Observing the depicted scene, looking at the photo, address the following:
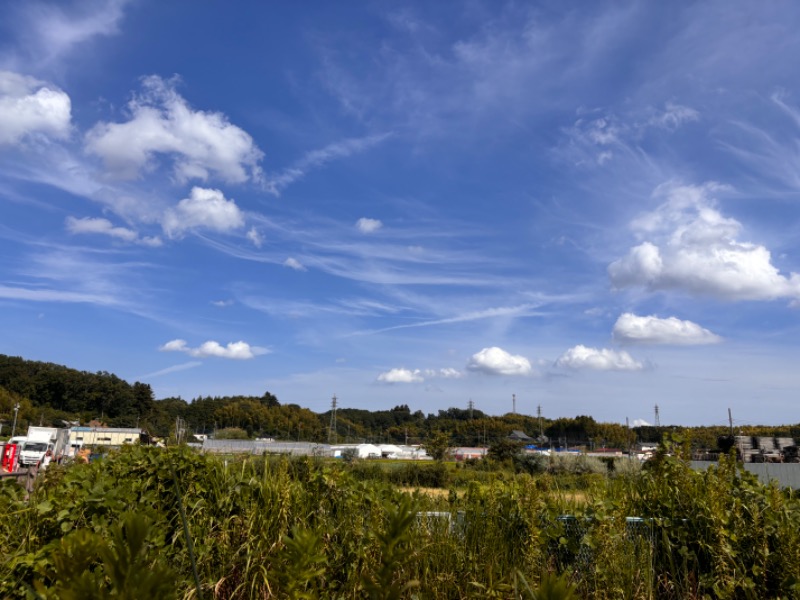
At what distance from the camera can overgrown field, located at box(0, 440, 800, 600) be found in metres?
3.13

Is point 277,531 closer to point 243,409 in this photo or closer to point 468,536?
point 468,536

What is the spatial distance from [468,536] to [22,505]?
2818 mm

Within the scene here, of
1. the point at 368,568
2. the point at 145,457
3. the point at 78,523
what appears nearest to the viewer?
the point at 368,568

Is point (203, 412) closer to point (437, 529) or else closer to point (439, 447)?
point (439, 447)

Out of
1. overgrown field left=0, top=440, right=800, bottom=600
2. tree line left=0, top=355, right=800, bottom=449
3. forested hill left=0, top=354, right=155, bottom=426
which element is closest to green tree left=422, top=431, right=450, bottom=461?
overgrown field left=0, top=440, right=800, bottom=600

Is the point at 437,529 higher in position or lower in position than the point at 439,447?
higher

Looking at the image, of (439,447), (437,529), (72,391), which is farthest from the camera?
(72,391)

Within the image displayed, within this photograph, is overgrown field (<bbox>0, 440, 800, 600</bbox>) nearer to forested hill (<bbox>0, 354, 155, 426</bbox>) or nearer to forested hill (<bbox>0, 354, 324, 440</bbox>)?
forested hill (<bbox>0, 354, 324, 440</bbox>)

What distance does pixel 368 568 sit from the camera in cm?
286

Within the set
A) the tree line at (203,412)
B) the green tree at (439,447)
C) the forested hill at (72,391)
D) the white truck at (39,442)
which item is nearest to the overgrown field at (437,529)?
the white truck at (39,442)

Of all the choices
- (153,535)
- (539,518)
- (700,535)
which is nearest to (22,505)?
(153,535)

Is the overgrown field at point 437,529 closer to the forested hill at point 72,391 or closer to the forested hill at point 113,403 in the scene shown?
the forested hill at point 113,403

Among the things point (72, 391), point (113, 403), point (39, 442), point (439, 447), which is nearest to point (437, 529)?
point (39, 442)

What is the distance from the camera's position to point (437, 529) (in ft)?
12.0
